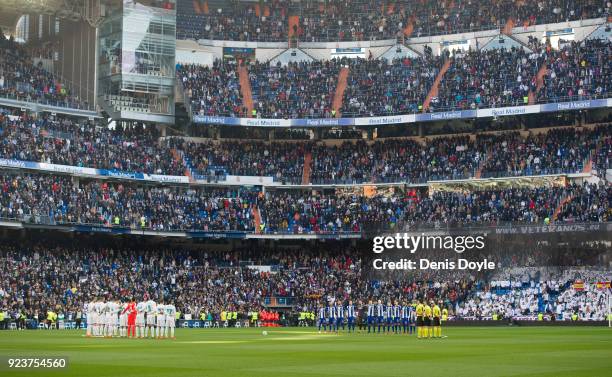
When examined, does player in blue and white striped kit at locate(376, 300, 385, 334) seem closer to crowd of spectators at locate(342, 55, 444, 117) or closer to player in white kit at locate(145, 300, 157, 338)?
player in white kit at locate(145, 300, 157, 338)

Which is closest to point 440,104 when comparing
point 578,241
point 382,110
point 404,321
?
point 382,110

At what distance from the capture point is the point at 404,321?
50.4 meters

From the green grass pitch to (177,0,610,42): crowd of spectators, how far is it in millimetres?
49572

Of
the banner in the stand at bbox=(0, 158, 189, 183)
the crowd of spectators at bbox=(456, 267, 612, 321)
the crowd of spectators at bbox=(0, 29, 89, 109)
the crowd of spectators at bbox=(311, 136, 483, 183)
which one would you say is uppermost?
the crowd of spectators at bbox=(0, 29, 89, 109)

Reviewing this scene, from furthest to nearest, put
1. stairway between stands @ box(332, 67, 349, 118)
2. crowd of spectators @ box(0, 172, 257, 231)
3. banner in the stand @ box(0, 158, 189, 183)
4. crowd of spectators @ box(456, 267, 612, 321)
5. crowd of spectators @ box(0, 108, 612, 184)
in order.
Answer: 1. stairway between stands @ box(332, 67, 349, 118)
2. crowd of spectators @ box(0, 108, 612, 184)
3. banner in the stand @ box(0, 158, 189, 183)
4. crowd of spectators @ box(0, 172, 257, 231)
5. crowd of spectators @ box(456, 267, 612, 321)

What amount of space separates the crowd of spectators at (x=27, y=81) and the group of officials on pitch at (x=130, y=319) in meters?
33.9

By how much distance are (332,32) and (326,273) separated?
25659mm

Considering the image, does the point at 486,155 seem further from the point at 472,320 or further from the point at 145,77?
the point at 145,77

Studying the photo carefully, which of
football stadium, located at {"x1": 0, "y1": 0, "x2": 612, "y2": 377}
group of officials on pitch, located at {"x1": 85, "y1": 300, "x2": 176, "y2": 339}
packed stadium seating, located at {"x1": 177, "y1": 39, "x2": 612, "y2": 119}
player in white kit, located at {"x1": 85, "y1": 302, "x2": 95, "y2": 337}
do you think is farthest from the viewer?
packed stadium seating, located at {"x1": 177, "y1": 39, "x2": 612, "y2": 119}

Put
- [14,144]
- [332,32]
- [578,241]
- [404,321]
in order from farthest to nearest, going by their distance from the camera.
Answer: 1. [332,32]
2. [14,144]
3. [578,241]
4. [404,321]

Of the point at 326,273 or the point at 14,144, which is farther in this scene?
the point at 326,273

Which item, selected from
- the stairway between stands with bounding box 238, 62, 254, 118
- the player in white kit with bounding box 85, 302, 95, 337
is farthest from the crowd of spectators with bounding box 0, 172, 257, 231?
the player in white kit with bounding box 85, 302, 95, 337

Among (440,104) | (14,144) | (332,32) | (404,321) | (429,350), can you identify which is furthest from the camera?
(332,32)

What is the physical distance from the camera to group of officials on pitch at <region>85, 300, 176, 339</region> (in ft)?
142
